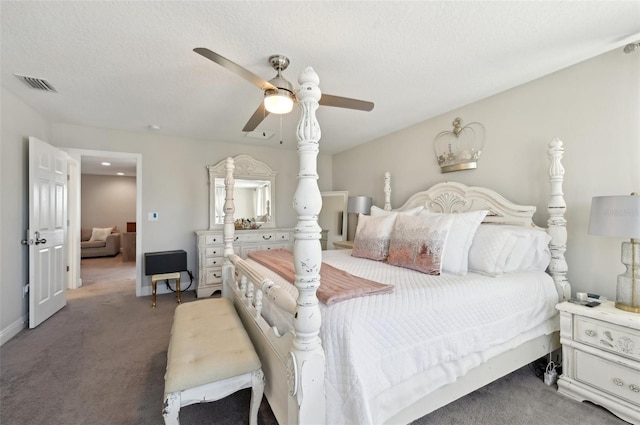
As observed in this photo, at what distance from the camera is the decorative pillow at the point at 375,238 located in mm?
2617

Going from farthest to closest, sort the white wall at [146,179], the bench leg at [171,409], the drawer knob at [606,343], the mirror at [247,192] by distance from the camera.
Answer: the mirror at [247,192]
the white wall at [146,179]
the drawer knob at [606,343]
the bench leg at [171,409]

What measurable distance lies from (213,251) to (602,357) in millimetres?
4154

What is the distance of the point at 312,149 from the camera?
1.17 m

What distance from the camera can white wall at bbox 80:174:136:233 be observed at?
8.12 metres

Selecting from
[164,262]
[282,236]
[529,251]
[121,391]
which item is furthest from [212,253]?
[529,251]

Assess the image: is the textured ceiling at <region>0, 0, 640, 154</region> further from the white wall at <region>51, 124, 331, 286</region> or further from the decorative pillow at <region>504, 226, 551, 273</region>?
the decorative pillow at <region>504, 226, 551, 273</region>

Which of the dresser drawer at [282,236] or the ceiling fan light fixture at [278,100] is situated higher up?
the ceiling fan light fixture at [278,100]

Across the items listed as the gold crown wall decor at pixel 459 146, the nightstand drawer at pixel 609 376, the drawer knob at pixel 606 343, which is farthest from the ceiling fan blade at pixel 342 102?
the nightstand drawer at pixel 609 376

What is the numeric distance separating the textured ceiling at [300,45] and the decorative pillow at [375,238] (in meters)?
1.26

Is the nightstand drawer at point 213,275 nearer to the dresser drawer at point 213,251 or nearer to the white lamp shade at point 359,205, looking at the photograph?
the dresser drawer at point 213,251

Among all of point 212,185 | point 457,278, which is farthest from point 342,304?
point 212,185

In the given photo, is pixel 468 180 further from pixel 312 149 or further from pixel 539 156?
pixel 312 149

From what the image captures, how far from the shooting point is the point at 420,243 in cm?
222

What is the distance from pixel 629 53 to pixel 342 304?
266 cm
